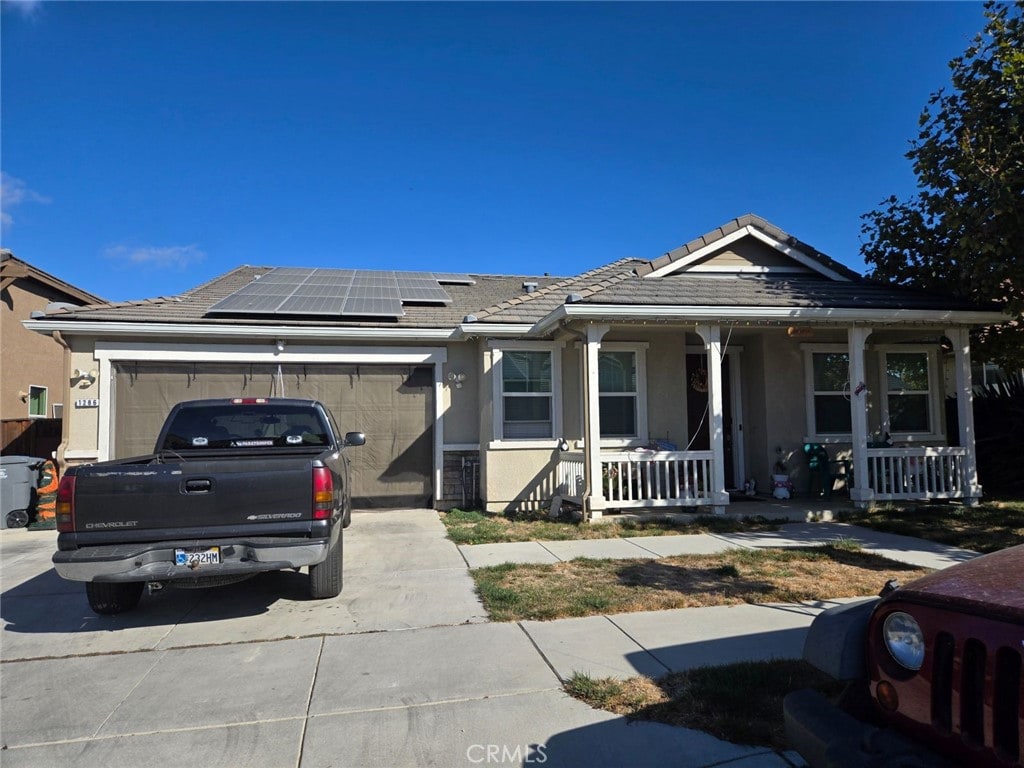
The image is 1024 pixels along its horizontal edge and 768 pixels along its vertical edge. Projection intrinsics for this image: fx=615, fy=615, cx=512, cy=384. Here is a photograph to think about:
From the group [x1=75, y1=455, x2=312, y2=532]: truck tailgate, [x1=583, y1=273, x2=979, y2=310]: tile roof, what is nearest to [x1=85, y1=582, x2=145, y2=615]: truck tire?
[x1=75, y1=455, x2=312, y2=532]: truck tailgate

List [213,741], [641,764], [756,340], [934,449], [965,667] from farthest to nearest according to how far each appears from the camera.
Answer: [756,340] < [934,449] < [213,741] < [641,764] < [965,667]

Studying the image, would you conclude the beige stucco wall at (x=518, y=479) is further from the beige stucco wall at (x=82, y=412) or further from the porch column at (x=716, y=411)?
the beige stucco wall at (x=82, y=412)

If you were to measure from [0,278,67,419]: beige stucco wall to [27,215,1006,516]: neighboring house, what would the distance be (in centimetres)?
688

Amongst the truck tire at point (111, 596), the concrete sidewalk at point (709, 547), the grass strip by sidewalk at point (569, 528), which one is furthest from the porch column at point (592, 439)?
the truck tire at point (111, 596)

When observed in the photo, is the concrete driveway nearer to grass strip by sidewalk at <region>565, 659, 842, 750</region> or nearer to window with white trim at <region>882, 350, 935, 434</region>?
grass strip by sidewalk at <region>565, 659, 842, 750</region>

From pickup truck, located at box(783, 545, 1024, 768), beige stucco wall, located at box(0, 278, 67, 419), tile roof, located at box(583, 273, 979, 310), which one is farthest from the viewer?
beige stucco wall, located at box(0, 278, 67, 419)

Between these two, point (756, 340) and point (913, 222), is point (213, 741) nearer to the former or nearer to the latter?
point (756, 340)

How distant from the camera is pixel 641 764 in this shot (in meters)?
2.91

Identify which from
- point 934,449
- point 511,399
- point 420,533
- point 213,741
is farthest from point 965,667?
point 934,449

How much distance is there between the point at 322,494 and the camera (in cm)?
486

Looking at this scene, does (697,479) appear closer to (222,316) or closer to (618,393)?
(618,393)

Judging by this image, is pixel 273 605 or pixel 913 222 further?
pixel 913 222

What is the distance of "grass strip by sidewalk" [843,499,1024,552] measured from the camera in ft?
24.1

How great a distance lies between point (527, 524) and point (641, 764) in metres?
6.03
